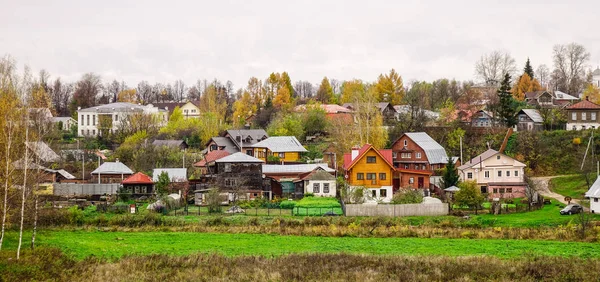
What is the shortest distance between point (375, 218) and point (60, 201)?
22088 millimetres

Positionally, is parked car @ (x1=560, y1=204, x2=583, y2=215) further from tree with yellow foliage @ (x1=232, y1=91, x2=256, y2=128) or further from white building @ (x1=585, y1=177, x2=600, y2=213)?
tree with yellow foliage @ (x1=232, y1=91, x2=256, y2=128)

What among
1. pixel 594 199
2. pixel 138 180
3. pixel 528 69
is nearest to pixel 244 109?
pixel 138 180

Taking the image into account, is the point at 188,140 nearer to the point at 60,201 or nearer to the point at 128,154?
the point at 128,154


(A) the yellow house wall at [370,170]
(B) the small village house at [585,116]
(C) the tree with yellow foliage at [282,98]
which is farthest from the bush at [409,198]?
(C) the tree with yellow foliage at [282,98]

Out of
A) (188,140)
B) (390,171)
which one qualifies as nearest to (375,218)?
(390,171)

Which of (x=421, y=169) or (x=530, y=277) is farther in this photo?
(x=421, y=169)

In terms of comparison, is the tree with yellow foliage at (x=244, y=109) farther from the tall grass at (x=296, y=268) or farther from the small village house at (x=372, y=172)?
the tall grass at (x=296, y=268)

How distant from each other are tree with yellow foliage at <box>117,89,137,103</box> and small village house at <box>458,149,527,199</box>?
8075 centimetres

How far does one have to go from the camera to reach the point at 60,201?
4625cm

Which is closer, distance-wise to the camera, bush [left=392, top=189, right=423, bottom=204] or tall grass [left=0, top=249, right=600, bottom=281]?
tall grass [left=0, top=249, right=600, bottom=281]

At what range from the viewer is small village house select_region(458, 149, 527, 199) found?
47844mm

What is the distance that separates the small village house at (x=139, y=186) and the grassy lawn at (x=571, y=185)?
2944 centimetres

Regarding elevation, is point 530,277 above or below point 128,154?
below

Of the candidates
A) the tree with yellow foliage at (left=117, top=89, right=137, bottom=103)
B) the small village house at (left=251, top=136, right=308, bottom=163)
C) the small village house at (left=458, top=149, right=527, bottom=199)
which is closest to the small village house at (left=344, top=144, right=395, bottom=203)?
the small village house at (left=458, top=149, right=527, bottom=199)
